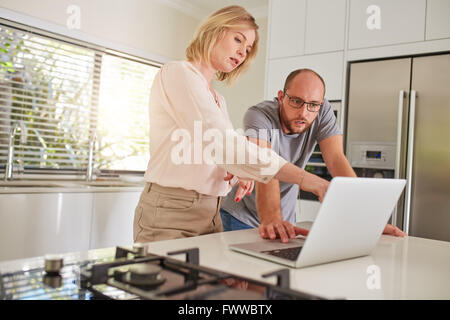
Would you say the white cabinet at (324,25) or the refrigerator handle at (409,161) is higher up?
the white cabinet at (324,25)

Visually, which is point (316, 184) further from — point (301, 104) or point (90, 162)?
point (90, 162)

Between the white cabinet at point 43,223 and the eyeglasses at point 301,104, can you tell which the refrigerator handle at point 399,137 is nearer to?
the eyeglasses at point 301,104

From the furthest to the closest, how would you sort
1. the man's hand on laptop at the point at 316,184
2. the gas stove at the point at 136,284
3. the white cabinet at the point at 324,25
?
the white cabinet at the point at 324,25
the man's hand on laptop at the point at 316,184
the gas stove at the point at 136,284

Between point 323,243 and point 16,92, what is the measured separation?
276cm

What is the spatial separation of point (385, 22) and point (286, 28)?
0.80 metres

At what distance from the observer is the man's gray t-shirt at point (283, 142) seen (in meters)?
1.59

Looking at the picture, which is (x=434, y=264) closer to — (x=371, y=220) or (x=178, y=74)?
(x=371, y=220)

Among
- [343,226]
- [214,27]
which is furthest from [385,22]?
[343,226]

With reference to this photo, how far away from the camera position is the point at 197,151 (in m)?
1.25

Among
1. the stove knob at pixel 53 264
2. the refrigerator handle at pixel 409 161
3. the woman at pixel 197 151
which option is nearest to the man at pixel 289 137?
the woman at pixel 197 151

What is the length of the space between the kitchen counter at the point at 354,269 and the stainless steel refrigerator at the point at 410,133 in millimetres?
1542

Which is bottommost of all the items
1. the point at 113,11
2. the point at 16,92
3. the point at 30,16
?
the point at 16,92
